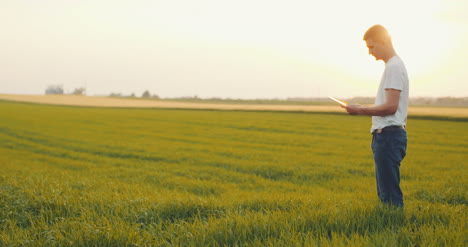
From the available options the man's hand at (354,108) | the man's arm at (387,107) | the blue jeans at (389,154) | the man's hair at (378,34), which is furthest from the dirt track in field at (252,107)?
the man's hand at (354,108)

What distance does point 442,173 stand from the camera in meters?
12.0

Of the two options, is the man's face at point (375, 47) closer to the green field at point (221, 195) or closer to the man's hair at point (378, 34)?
the man's hair at point (378, 34)

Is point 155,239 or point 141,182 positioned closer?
point 155,239

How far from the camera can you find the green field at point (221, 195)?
446cm

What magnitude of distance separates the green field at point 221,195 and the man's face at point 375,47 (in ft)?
6.52

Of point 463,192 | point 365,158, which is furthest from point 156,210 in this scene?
point 365,158

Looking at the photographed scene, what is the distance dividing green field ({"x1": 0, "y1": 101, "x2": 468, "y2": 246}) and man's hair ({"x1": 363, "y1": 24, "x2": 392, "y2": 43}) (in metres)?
2.17

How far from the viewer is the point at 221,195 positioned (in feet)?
28.5

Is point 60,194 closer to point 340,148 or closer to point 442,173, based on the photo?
point 442,173

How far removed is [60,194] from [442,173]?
418 inches

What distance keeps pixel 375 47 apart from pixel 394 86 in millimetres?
592

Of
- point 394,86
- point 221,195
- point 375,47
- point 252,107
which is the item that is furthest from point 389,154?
point 252,107

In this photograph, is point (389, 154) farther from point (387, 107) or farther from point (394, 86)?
point (394, 86)

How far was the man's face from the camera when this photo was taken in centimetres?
506
